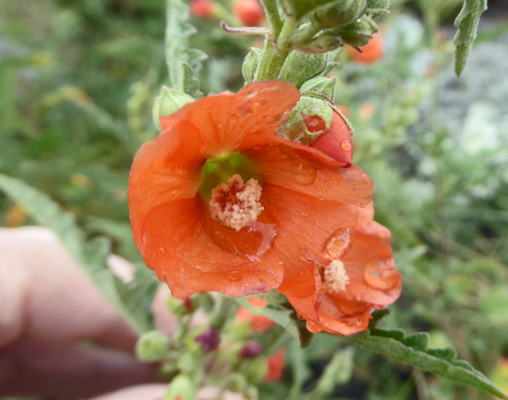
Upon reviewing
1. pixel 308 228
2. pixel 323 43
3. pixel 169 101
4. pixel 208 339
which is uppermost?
pixel 323 43

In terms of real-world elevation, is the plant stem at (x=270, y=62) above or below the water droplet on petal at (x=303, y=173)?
above

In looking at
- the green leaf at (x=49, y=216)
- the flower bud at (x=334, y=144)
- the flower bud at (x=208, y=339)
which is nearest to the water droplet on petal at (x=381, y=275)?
the flower bud at (x=334, y=144)

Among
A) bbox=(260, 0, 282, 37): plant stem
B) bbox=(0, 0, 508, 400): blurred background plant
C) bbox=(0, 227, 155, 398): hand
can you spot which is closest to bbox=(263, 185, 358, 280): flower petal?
bbox=(260, 0, 282, 37): plant stem

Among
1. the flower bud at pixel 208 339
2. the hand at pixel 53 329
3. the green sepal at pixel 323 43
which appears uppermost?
the green sepal at pixel 323 43

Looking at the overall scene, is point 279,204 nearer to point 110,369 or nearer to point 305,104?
point 305,104

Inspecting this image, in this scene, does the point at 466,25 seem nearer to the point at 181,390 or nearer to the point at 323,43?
the point at 323,43

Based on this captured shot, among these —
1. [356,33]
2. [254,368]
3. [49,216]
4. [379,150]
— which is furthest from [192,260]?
[379,150]

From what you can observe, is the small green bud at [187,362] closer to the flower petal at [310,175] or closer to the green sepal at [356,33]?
the flower petal at [310,175]

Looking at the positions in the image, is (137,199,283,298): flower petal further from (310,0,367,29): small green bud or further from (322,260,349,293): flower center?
(310,0,367,29): small green bud
